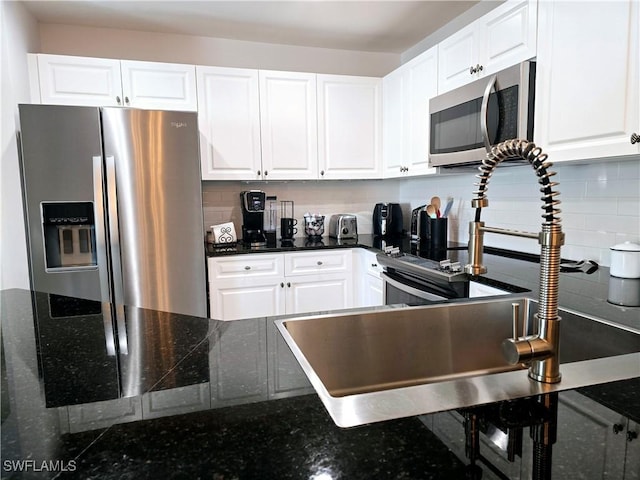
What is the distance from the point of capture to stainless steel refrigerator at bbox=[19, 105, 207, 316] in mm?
2268

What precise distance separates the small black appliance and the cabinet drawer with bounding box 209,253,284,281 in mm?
999

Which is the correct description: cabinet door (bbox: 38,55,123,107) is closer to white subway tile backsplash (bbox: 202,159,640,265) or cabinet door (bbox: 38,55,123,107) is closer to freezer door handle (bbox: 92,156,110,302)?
freezer door handle (bbox: 92,156,110,302)

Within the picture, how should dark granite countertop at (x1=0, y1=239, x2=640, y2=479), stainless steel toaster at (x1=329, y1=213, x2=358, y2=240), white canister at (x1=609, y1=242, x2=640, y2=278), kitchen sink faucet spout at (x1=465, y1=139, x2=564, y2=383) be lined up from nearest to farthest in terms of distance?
dark granite countertop at (x1=0, y1=239, x2=640, y2=479) → kitchen sink faucet spout at (x1=465, y1=139, x2=564, y2=383) → white canister at (x1=609, y1=242, x2=640, y2=278) → stainless steel toaster at (x1=329, y1=213, x2=358, y2=240)

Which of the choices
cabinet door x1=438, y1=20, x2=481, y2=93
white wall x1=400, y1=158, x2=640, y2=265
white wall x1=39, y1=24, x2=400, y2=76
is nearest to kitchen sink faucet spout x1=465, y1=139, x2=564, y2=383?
white wall x1=400, y1=158, x2=640, y2=265

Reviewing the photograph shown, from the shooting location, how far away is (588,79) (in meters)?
1.55

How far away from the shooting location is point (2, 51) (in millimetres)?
2246

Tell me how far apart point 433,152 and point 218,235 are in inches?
61.6

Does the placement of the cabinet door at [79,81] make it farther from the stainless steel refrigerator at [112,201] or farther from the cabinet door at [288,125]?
the cabinet door at [288,125]

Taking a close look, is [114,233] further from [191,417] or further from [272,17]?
[191,417]

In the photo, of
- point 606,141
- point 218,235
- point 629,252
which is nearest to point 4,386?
point 606,141

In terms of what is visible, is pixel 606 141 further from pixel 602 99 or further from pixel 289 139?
Result: pixel 289 139

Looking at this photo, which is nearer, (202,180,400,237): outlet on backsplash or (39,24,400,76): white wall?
(39,24,400,76): white wall

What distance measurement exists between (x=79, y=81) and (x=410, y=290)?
2421 mm

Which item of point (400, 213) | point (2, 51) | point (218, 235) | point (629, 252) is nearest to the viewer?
point (629, 252)
